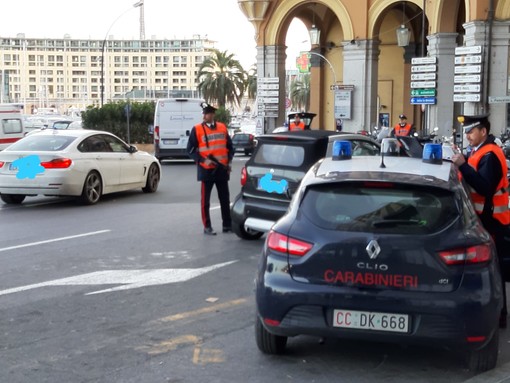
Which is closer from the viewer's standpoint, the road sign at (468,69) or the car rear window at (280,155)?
the car rear window at (280,155)

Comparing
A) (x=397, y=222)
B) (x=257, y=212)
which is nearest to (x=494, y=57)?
(x=257, y=212)

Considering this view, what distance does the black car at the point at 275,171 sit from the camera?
32.8ft

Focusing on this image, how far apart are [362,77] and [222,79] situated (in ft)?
142

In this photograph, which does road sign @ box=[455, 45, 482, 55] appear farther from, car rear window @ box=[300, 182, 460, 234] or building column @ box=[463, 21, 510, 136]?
car rear window @ box=[300, 182, 460, 234]

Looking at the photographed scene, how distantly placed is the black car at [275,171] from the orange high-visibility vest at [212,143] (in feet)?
2.94

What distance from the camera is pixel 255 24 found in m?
33.6

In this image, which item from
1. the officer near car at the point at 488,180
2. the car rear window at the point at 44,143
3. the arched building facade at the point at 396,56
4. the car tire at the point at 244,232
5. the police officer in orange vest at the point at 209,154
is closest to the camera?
the officer near car at the point at 488,180

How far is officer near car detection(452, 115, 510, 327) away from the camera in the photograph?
637cm

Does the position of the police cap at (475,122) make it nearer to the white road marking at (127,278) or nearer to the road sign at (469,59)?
the white road marking at (127,278)

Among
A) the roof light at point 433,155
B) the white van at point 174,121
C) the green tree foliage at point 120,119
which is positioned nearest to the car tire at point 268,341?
the roof light at point 433,155

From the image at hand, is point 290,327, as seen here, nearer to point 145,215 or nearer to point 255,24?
point 145,215

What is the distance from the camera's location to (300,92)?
342 feet

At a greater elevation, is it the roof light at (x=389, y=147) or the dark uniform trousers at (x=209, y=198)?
the roof light at (x=389, y=147)

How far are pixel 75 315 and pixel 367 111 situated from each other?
24676mm
